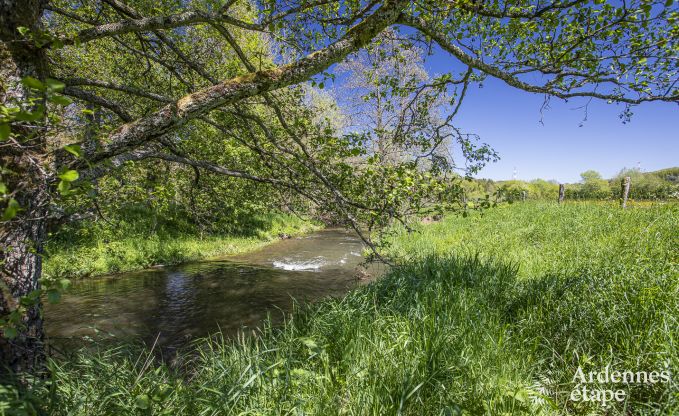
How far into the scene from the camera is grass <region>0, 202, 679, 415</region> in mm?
2898

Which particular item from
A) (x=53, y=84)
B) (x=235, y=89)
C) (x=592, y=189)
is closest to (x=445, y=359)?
(x=235, y=89)

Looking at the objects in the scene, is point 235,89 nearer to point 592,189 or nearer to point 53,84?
point 53,84

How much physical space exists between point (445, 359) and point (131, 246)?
12911 mm

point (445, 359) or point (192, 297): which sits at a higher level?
point (445, 359)

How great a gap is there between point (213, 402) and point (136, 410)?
66 centimetres

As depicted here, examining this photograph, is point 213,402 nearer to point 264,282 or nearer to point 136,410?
point 136,410

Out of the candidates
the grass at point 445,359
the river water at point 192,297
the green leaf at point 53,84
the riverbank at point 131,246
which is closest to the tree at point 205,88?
the green leaf at point 53,84

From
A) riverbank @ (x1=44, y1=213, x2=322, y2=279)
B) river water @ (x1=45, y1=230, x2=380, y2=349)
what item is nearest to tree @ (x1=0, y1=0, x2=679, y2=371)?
river water @ (x1=45, y1=230, x2=380, y2=349)

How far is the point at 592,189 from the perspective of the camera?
3422 cm

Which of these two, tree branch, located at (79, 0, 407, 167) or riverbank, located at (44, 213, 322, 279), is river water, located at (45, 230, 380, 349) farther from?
tree branch, located at (79, 0, 407, 167)

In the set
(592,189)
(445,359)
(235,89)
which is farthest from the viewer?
(592,189)

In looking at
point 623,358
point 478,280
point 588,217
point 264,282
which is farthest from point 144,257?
point 588,217

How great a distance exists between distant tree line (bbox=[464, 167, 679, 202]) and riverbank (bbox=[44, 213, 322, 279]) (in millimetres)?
5274

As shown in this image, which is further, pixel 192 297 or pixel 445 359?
pixel 192 297
